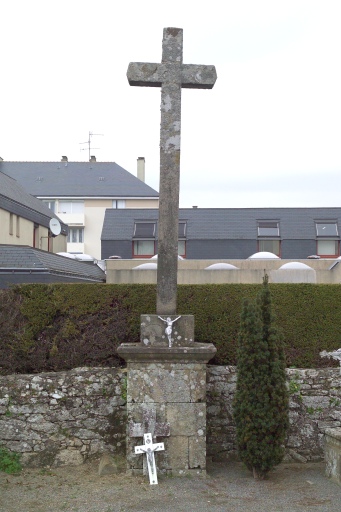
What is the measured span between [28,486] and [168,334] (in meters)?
2.56

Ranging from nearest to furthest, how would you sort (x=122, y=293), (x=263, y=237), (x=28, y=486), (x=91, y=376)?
(x=28, y=486) → (x=91, y=376) → (x=122, y=293) → (x=263, y=237)

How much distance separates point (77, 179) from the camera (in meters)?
49.5

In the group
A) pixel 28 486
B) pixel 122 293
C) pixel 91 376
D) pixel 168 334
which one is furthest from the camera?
pixel 122 293

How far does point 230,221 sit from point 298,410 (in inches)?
1029

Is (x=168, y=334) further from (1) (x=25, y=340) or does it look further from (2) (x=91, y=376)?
(1) (x=25, y=340)

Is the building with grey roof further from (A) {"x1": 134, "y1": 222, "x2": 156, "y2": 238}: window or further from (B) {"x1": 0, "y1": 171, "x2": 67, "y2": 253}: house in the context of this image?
(A) {"x1": 134, "y1": 222, "x2": 156, "y2": 238}: window

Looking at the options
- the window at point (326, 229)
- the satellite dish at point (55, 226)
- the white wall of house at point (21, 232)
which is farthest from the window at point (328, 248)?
the satellite dish at point (55, 226)

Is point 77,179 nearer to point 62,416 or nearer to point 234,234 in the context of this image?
point 234,234

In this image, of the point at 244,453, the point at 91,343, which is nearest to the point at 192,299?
the point at 91,343

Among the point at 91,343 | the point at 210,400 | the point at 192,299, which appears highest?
the point at 192,299

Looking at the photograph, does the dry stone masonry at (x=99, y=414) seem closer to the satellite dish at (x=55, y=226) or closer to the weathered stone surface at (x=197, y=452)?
the weathered stone surface at (x=197, y=452)

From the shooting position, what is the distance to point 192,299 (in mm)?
9086

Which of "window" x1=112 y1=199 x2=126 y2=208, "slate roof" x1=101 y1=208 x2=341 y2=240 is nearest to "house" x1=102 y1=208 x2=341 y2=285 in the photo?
"slate roof" x1=101 y1=208 x2=341 y2=240

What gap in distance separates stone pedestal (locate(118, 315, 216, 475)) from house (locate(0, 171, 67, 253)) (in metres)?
15.6
